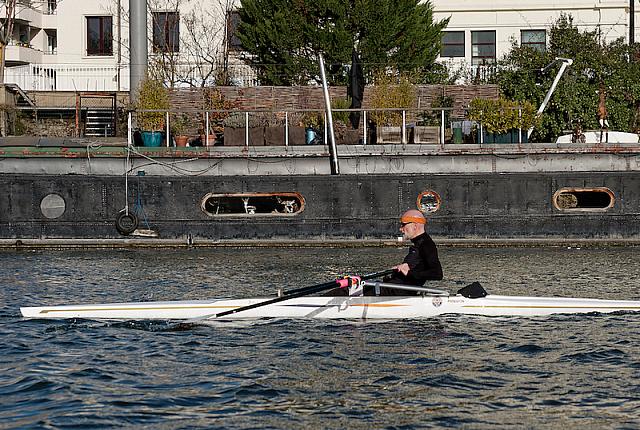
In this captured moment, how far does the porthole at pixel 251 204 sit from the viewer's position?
2906cm

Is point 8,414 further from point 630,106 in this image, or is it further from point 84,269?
point 630,106

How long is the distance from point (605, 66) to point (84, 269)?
18.9 metres

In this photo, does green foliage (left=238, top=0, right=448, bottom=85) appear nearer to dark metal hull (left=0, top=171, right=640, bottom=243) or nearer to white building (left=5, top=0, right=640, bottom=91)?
white building (left=5, top=0, right=640, bottom=91)

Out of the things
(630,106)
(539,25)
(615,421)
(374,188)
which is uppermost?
(539,25)

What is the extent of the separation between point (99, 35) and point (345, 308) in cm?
3759

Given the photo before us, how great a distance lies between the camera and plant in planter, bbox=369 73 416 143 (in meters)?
29.6

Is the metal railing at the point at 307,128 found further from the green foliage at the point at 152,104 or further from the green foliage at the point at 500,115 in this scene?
the green foliage at the point at 500,115

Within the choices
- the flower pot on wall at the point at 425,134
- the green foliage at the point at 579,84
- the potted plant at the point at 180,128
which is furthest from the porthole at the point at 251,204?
the green foliage at the point at 579,84

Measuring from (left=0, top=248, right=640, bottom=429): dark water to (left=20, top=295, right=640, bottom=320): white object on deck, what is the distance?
24 cm

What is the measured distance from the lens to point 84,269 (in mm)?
25172

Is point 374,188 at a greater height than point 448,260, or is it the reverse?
point 374,188

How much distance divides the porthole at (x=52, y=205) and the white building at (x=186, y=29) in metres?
19.0

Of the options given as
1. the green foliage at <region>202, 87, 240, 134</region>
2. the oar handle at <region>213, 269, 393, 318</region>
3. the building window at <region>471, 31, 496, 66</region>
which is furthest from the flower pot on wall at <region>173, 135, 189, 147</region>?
the building window at <region>471, 31, 496, 66</region>

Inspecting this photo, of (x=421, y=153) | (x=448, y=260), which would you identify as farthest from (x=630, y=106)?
(x=448, y=260)
